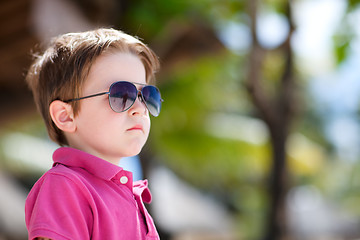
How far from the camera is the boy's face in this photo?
1328 mm

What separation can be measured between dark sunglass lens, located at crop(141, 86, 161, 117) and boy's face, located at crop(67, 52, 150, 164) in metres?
0.02

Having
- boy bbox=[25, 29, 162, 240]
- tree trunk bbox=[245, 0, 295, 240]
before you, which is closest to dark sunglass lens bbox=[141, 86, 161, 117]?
boy bbox=[25, 29, 162, 240]

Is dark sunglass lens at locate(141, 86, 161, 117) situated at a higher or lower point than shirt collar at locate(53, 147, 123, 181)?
higher

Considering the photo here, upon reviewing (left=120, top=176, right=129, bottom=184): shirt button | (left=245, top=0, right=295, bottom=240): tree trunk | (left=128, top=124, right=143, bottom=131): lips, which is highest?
(left=245, top=0, right=295, bottom=240): tree trunk

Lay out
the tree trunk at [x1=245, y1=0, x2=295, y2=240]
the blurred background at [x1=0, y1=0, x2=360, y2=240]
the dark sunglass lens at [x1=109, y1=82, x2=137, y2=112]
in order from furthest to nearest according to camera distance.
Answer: the tree trunk at [x1=245, y1=0, x2=295, y2=240]
the blurred background at [x1=0, y1=0, x2=360, y2=240]
the dark sunglass lens at [x1=109, y1=82, x2=137, y2=112]

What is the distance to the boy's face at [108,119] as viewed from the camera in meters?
1.33

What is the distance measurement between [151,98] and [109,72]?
138mm

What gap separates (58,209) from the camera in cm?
116

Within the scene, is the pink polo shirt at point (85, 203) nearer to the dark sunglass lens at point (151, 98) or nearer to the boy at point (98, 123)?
the boy at point (98, 123)

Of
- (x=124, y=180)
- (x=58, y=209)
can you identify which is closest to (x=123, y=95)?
(x=124, y=180)

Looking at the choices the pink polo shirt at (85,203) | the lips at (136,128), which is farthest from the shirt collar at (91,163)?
the lips at (136,128)

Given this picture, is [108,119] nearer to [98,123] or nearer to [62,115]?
[98,123]

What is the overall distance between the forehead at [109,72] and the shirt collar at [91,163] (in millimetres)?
175

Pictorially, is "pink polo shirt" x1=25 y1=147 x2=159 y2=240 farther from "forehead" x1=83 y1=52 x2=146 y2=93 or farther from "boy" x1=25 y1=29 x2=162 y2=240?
"forehead" x1=83 y1=52 x2=146 y2=93
